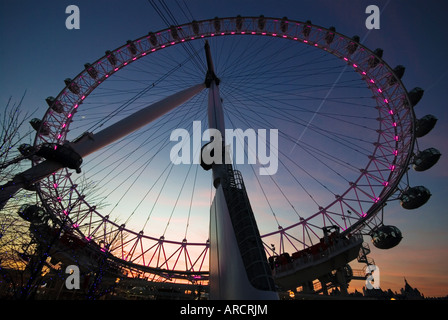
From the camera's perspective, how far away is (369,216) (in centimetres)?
2178

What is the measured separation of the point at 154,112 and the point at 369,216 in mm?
23919

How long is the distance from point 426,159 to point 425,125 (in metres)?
3.63

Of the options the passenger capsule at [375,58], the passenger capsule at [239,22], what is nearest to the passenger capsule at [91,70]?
the passenger capsule at [239,22]

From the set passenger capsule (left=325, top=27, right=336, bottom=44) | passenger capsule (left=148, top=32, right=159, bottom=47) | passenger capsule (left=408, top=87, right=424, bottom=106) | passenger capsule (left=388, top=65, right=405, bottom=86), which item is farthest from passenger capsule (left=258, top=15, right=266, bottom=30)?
passenger capsule (left=408, top=87, right=424, bottom=106)

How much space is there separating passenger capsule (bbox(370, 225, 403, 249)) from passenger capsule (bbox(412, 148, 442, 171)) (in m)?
6.56

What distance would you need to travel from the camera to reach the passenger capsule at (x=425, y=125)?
2036cm

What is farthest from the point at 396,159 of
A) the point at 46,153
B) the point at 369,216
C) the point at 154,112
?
the point at 46,153

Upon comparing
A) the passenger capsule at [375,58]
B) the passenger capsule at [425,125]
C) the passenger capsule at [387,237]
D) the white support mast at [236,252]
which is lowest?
the white support mast at [236,252]

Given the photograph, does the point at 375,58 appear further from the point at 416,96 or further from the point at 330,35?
the point at 416,96

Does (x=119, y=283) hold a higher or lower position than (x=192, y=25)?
lower

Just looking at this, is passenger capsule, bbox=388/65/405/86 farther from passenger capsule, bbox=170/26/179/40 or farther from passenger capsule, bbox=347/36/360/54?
passenger capsule, bbox=170/26/179/40

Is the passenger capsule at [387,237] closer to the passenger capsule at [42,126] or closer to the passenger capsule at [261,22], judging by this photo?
the passenger capsule at [261,22]

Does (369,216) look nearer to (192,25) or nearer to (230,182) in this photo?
(230,182)

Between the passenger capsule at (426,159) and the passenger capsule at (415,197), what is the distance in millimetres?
2024
